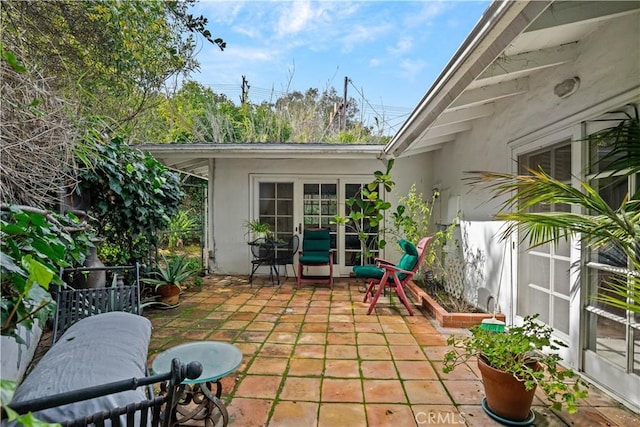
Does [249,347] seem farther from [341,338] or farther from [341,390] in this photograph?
[341,390]

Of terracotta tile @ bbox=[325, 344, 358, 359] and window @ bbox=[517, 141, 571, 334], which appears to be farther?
terracotta tile @ bbox=[325, 344, 358, 359]

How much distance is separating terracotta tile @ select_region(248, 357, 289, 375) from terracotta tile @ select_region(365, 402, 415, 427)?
765 mm

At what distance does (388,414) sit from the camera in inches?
73.1

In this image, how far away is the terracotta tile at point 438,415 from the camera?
5.84 feet

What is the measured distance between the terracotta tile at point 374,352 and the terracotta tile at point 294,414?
0.81 meters

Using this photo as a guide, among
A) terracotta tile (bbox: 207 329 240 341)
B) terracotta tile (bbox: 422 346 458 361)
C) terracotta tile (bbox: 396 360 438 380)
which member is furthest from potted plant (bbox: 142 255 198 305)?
terracotta tile (bbox: 422 346 458 361)

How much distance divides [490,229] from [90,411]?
12.2 feet

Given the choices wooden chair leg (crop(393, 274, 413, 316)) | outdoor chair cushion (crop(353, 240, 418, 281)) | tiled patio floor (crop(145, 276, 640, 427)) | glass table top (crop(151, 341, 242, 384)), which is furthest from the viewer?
outdoor chair cushion (crop(353, 240, 418, 281))

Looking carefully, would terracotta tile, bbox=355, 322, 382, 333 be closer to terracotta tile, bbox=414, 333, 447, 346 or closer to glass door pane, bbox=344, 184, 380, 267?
terracotta tile, bbox=414, 333, 447, 346

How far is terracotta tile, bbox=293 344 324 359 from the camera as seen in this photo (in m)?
2.64

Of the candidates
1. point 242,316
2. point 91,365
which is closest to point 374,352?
point 242,316

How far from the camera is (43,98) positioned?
180 centimetres

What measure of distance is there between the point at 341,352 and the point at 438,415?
1.01 m

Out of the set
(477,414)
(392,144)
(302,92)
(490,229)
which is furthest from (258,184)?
(302,92)
